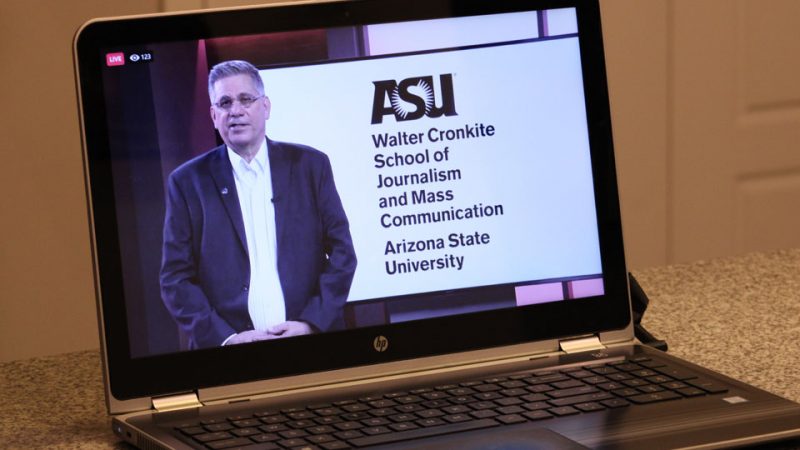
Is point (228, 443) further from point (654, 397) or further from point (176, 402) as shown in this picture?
point (654, 397)

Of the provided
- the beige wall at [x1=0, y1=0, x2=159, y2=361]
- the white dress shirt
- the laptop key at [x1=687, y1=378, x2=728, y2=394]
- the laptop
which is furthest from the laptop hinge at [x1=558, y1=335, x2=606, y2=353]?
the beige wall at [x1=0, y1=0, x2=159, y2=361]

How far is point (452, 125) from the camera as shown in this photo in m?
0.96

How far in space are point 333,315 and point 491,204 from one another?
15 cm

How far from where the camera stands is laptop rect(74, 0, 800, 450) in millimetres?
851

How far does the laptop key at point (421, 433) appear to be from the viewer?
80cm

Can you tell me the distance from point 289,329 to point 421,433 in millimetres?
145

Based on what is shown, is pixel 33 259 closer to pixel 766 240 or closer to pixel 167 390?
pixel 167 390

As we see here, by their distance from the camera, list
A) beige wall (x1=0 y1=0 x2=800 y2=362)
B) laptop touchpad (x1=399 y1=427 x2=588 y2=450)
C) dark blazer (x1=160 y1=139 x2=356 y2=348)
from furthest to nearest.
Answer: beige wall (x1=0 y1=0 x2=800 y2=362) → dark blazer (x1=160 y1=139 x2=356 y2=348) → laptop touchpad (x1=399 y1=427 x2=588 y2=450)

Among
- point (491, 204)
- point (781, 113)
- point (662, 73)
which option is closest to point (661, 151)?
point (662, 73)

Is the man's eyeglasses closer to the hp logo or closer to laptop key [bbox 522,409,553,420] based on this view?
the hp logo

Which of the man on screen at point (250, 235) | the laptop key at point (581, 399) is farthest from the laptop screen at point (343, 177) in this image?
the laptop key at point (581, 399)

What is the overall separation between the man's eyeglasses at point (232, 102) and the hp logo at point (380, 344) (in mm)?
196

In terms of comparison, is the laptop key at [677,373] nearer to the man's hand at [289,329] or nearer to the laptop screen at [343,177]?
the laptop screen at [343,177]

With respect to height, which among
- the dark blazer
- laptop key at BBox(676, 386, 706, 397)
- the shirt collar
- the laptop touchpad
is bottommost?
the laptop touchpad
